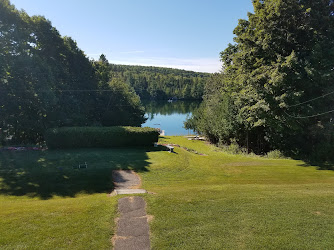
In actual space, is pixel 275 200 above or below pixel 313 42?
below

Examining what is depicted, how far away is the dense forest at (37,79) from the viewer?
18.1 m

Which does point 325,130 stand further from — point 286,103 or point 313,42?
point 313,42

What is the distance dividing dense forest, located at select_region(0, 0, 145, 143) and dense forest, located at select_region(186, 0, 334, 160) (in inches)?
652

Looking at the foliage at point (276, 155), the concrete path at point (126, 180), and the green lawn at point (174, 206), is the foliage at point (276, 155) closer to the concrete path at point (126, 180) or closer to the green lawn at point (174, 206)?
the green lawn at point (174, 206)

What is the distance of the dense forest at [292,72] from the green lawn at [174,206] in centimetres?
488

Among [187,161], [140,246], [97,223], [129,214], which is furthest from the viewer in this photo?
[187,161]

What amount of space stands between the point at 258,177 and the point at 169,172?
4.85 metres

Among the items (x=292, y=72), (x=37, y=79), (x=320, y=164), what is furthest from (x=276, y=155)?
(x=37, y=79)

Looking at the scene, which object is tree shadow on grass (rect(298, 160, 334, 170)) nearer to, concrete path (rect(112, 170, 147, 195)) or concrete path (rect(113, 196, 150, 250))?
concrete path (rect(112, 170, 147, 195))

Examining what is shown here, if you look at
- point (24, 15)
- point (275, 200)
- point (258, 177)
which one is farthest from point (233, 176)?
point (24, 15)

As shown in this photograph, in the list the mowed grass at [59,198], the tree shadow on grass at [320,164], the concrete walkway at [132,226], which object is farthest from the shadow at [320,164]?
the concrete walkway at [132,226]

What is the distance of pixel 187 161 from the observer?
15445 mm

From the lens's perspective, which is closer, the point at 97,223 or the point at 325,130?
the point at 97,223

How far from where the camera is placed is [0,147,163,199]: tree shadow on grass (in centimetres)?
994
